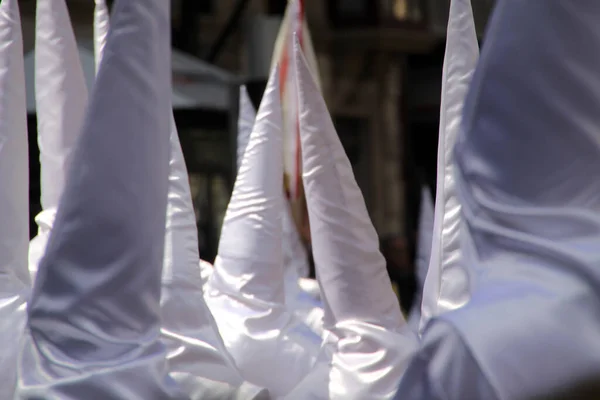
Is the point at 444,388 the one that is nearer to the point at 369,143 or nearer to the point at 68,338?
the point at 68,338

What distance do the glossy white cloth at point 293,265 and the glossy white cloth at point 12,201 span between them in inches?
40.6

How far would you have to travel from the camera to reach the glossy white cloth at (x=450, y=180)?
2.34m

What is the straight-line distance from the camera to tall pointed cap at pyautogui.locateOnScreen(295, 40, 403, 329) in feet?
8.25

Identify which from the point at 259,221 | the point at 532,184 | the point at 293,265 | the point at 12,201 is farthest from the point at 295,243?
the point at 532,184

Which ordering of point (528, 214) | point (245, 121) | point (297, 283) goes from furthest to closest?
point (245, 121)
point (297, 283)
point (528, 214)

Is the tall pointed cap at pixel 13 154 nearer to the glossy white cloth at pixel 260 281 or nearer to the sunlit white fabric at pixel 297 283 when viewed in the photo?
the glossy white cloth at pixel 260 281

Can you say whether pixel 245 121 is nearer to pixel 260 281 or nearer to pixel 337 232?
pixel 260 281

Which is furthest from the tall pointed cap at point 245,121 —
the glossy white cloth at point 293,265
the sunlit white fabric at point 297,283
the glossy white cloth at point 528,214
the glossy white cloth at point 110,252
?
the glossy white cloth at point 528,214

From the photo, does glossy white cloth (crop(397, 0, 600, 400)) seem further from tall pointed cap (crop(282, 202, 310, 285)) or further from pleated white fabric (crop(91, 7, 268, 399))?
tall pointed cap (crop(282, 202, 310, 285))

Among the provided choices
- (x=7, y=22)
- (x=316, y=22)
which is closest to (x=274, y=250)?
(x=7, y=22)

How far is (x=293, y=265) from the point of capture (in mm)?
4203

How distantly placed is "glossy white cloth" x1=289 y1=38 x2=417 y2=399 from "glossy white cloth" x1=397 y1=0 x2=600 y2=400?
3.89 feet

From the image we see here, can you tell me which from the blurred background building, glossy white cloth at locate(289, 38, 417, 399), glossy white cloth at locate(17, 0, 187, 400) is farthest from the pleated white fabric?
the blurred background building

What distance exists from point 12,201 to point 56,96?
63 centimetres
